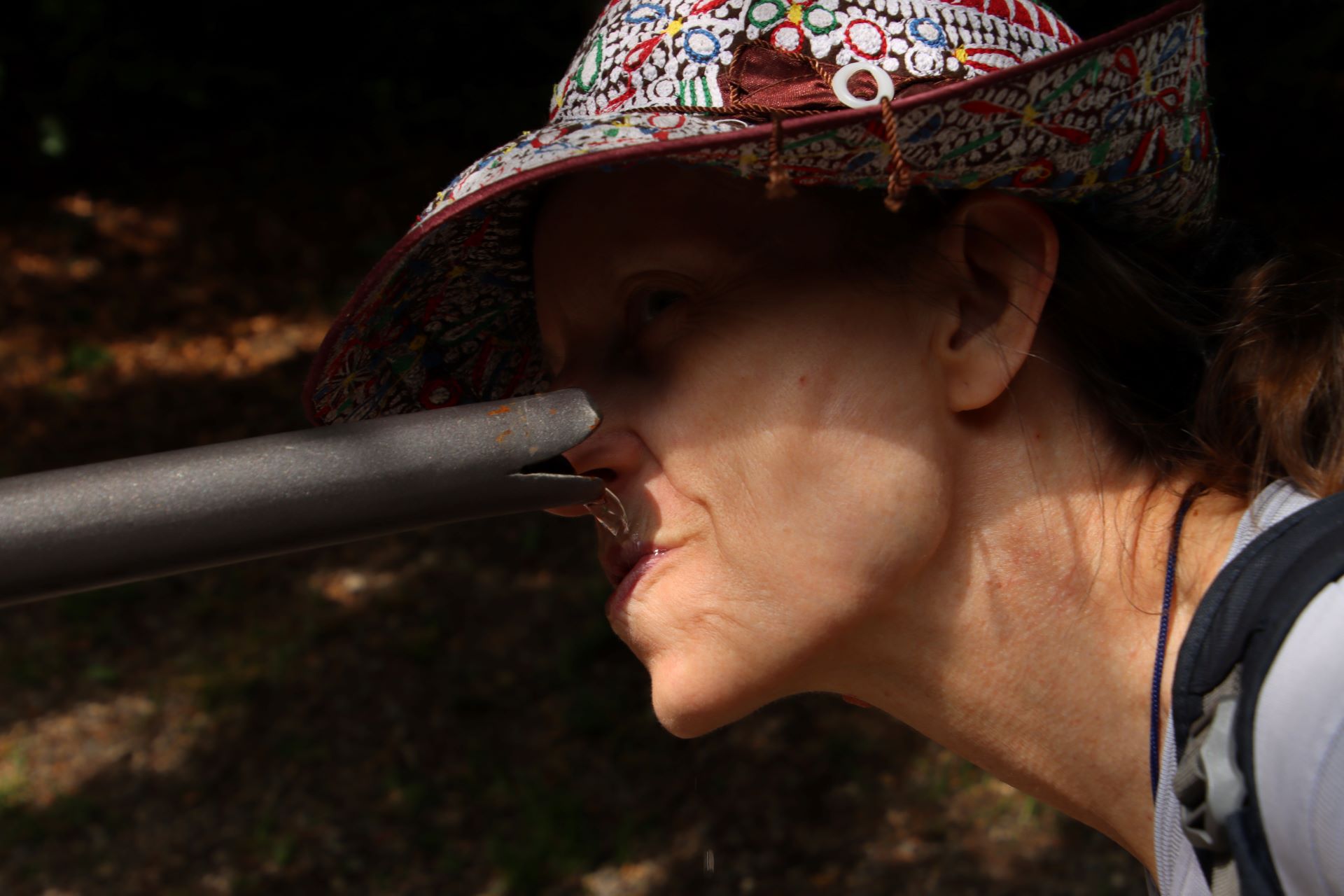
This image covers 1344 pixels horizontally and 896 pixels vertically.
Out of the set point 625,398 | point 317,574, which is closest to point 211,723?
point 317,574

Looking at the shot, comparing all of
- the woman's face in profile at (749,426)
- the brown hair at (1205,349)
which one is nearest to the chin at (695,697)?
the woman's face in profile at (749,426)

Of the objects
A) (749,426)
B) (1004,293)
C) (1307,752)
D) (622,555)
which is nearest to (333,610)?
(622,555)

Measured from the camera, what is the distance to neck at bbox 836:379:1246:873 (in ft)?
5.33

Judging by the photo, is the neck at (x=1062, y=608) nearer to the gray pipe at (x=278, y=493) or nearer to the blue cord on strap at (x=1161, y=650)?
the blue cord on strap at (x=1161, y=650)

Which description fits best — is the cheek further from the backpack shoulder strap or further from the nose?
the backpack shoulder strap

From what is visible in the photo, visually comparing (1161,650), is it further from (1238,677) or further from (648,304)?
(648,304)

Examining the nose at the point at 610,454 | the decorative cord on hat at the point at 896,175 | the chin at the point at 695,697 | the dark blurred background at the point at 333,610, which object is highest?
the decorative cord on hat at the point at 896,175

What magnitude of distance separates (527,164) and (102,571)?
63cm

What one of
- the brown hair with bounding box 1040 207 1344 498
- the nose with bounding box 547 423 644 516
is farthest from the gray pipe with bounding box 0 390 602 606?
the brown hair with bounding box 1040 207 1344 498

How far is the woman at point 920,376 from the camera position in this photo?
4.82 feet

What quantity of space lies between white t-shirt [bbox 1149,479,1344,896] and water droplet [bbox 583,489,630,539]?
81cm

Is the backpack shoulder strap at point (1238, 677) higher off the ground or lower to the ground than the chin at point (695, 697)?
higher

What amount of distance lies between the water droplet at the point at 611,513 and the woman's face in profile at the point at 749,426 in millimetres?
12

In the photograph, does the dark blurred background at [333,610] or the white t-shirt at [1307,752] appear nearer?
the white t-shirt at [1307,752]
